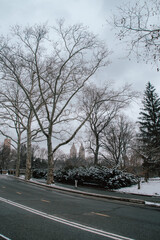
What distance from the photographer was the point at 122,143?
40312 mm

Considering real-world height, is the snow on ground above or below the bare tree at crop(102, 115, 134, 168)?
below

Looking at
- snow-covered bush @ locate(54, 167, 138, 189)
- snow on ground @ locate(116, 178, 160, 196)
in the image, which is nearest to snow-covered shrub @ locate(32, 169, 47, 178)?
snow-covered bush @ locate(54, 167, 138, 189)

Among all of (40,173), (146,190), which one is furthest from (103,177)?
(40,173)

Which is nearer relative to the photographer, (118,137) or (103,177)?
(103,177)

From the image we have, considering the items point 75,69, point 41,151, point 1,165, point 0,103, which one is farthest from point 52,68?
point 41,151

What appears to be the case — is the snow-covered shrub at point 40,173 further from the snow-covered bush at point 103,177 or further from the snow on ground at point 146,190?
the snow on ground at point 146,190

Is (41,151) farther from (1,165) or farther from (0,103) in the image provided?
(0,103)

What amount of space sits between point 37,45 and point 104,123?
18.6 m

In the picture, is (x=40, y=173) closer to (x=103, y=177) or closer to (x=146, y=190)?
(x=103, y=177)

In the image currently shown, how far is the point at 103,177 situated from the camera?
2052 cm

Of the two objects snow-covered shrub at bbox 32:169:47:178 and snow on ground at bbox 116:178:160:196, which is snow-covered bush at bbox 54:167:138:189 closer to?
snow on ground at bbox 116:178:160:196

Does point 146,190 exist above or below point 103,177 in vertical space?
below

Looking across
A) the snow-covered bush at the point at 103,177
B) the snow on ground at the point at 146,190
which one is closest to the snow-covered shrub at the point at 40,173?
the snow-covered bush at the point at 103,177

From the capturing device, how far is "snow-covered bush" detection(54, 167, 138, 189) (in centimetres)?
1960
